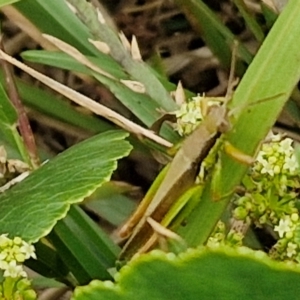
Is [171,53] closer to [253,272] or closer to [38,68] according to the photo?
[38,68]

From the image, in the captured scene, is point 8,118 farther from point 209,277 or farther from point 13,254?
point 209,277

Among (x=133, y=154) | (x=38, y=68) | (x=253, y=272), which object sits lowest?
(x=133, y=154)

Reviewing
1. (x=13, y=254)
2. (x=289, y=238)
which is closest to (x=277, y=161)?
(x=289, y=238)

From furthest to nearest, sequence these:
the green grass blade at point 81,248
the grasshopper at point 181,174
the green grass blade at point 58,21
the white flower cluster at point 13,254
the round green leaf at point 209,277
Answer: the green grass blade at point 58,21, the green grass blade at point 81,248, the grasshopper at point 181,174, the white flower cluster at point 13,254, the round green leaf at point 209,277

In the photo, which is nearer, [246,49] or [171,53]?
[246,49]

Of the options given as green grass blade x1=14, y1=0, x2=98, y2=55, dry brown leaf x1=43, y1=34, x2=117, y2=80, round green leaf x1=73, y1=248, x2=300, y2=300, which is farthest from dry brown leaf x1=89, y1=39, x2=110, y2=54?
round green leaf x1=73, y1=248, x2=300, y2=300

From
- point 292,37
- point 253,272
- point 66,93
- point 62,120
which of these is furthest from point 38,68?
point 253,272

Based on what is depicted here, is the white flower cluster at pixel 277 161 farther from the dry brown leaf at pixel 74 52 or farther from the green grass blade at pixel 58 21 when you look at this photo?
the green grass blade at pixel 58 21

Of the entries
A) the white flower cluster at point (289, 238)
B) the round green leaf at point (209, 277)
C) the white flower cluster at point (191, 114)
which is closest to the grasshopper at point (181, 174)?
the white flower cluster at point (191, 114)
